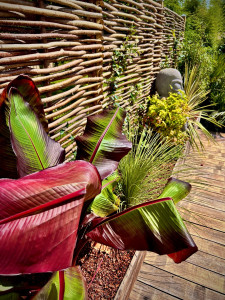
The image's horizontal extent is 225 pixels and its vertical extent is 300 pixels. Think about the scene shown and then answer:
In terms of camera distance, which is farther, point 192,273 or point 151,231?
point 192,273

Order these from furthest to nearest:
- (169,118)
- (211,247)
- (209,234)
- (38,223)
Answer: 1. (169,118)
2. (209,234)
3. (211,247)
4. (38,223)

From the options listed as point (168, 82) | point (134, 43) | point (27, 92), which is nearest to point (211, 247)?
point (27, 92)

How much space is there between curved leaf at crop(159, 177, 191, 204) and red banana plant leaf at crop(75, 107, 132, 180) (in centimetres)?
46

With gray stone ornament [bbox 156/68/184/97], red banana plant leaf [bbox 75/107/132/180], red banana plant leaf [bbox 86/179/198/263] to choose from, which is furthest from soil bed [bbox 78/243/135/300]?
gray stone ornament [bbox 156/68/184/97]

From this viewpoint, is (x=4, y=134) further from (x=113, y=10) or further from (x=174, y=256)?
(x=113, y=10)

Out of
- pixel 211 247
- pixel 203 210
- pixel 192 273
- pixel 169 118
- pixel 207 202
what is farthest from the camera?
pixel 169 118

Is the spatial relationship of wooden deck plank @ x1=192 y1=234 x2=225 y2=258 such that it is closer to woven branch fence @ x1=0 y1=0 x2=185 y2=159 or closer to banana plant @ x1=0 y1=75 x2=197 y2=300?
banana plant @ x1=0 y1=75 x2=197 y2=300

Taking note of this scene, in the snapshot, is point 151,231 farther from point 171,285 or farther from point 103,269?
point 171,285

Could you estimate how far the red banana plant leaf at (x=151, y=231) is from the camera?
1262 mm

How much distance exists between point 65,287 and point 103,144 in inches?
39.2

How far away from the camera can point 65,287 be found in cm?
120

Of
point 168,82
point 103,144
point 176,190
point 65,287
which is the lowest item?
point 65,287

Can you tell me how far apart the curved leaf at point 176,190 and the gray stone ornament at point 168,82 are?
3555 millimetres

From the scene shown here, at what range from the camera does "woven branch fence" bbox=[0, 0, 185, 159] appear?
1815 millimetres
